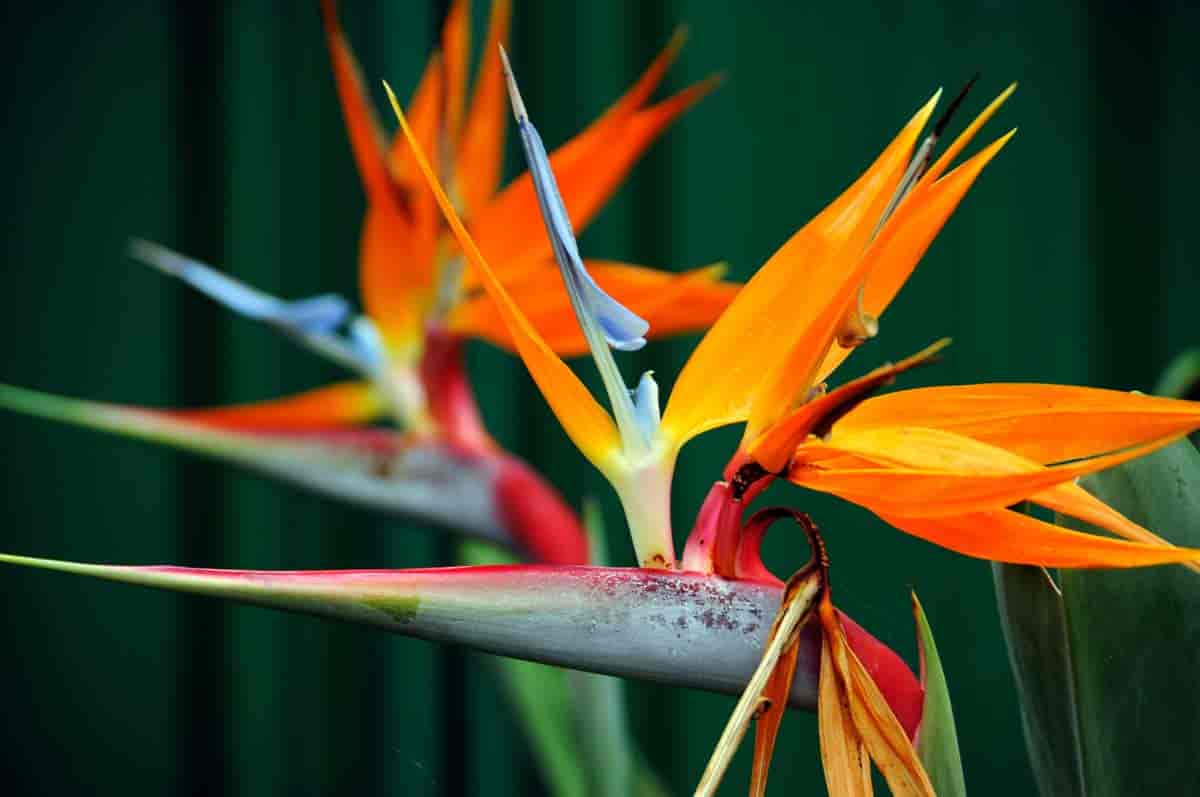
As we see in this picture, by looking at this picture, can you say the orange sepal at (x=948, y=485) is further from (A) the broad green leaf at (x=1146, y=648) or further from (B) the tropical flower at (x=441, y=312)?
(B) the tropical flower at (x=441, y=312)

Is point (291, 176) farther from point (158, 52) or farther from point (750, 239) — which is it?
point (750, 239)

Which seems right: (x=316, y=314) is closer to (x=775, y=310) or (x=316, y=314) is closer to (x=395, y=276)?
(x=395, y=276)

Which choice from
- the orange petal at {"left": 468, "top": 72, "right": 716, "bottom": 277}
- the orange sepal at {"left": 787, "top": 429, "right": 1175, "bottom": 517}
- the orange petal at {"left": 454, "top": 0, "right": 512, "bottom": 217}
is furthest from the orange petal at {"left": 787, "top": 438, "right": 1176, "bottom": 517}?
the orange petal at {"left": 454, "top": 0, "right": 512, "bottom": 217}

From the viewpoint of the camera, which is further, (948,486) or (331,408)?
(331,408)

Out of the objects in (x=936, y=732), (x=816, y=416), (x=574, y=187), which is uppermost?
(x=574, y=187)

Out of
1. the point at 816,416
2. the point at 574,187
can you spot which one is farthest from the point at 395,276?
the point at 816,416

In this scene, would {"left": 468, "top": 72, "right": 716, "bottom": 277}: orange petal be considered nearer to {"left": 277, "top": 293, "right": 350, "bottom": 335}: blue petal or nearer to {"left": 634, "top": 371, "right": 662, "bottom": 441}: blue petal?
{"left": 277, "top": 293, "right": 350, "bottom": 335}: blue petal

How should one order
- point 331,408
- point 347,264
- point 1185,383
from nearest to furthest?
point 1185,383
point 331,408
point 347,264

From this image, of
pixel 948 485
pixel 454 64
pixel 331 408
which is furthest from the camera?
pixel 331 408
